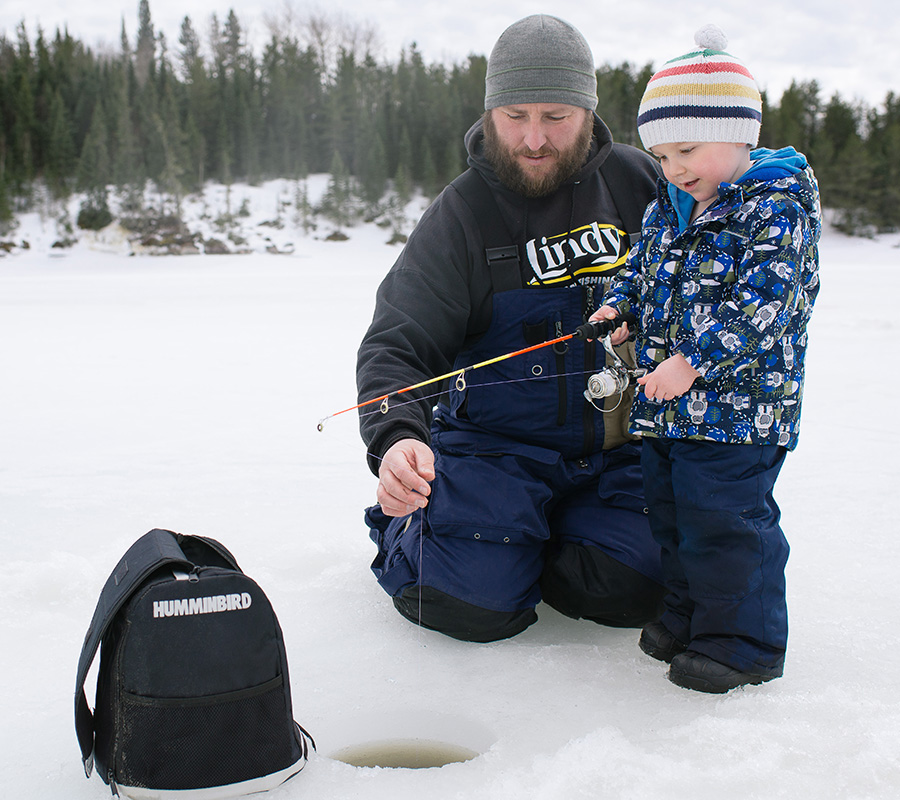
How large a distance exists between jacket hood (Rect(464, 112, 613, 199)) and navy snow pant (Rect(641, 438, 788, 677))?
3.47 ft

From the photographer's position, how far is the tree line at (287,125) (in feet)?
138

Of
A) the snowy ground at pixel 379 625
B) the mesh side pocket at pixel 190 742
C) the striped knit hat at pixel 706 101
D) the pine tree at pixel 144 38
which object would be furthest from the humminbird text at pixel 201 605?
the pine tree at pixel 144 38

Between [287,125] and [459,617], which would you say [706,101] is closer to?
[459,617]

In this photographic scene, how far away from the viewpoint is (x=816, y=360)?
261 inches

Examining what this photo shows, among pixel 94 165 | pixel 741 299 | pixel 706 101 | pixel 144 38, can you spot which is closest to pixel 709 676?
pixel 741 299

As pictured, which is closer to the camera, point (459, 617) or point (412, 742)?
point (412, 742)

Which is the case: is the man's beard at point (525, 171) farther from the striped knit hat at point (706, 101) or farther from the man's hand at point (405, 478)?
the man's hand at point (405, 478)

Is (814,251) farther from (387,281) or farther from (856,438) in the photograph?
(856,438)

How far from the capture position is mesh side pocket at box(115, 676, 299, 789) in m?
1.47

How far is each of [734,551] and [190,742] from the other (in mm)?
1266

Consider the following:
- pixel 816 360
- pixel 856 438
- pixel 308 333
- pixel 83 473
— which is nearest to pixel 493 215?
pixel 83 473

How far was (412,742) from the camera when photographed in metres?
1.82

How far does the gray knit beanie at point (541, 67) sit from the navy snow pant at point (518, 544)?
1093 millimetres

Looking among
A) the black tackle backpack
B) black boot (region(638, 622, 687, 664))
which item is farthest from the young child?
the black tackle backpack
